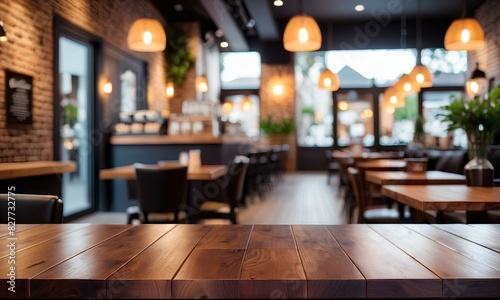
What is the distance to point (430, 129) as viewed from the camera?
12883 millimetres

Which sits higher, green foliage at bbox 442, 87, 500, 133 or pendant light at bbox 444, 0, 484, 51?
pendant light at bbox 444, 0, 484, 51

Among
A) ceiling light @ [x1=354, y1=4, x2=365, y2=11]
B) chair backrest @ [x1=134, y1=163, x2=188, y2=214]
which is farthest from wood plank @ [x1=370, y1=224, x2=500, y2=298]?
ceiling light @ [x1=354, y1=4, x2=365, y2=11]

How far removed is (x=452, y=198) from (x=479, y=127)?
89 centimetres

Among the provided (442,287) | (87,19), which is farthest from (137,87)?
(442,287)

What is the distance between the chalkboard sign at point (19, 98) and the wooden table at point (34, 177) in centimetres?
105

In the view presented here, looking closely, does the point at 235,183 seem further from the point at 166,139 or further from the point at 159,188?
the point at 166,139

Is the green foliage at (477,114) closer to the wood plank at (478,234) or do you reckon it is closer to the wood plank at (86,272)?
the wood plank at (478,234)

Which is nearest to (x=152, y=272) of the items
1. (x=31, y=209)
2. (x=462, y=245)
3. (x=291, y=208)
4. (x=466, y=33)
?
(x=462, y=245)

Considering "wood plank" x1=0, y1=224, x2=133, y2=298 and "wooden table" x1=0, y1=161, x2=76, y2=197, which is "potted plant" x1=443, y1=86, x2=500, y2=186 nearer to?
"wood plank" x1=0, y1=224, x2=133, y2=298

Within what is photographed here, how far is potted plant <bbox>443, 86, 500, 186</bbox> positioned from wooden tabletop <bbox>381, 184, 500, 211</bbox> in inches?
4.7

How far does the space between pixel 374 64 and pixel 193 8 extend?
6.06m

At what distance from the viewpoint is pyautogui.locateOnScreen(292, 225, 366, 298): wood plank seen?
0.86 meters

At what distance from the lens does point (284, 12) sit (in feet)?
34.5

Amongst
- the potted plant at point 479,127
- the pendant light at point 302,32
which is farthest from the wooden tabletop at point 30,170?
the potted plant at point 479,127
